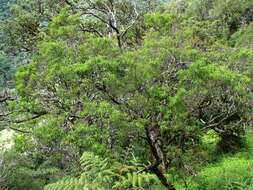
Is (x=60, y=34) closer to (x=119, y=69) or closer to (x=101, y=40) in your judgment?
(x=101, y=40)

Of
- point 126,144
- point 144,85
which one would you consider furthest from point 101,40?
point 126,144

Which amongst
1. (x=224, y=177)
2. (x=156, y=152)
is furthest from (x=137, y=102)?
(x=224, y=177)

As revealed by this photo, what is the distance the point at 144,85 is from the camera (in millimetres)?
10484

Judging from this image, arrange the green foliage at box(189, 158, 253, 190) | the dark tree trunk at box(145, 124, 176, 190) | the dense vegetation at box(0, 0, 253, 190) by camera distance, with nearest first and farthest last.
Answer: the dense vegetation at box(0, 0, 253, 190) → the dark tree trunk at box(145, 124, 176, 190) → the green foliage at box(189, 158, 253, 190)

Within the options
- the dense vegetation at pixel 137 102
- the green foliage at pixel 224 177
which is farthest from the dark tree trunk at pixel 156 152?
the green foliage at pixel 224 177

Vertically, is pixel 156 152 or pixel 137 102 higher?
pixel 137 102

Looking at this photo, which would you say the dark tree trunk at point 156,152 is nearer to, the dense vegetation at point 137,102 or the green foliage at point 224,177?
the dense vegetation at point 137,102

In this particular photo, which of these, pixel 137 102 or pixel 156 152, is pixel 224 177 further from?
pixel 137 102

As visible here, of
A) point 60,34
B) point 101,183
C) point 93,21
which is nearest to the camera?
point 101,183

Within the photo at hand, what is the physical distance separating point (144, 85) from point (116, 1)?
9.63 m

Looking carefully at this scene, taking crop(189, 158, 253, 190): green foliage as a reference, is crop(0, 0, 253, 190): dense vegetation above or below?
above

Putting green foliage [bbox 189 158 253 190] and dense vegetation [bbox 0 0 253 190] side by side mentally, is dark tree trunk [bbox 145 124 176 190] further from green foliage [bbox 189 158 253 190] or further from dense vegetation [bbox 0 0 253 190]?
green foliage [bbox 189 158 253 190]

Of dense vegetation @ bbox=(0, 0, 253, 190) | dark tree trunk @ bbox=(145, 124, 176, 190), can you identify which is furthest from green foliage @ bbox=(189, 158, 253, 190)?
dark tree trunk @ bbox=(145, 124, 176, 190)

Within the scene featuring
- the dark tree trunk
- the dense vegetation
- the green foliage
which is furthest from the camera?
the green foliage
